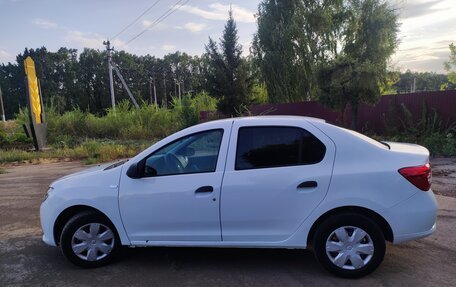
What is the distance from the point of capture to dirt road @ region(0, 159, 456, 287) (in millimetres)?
4234

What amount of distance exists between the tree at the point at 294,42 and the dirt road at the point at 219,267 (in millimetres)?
20237

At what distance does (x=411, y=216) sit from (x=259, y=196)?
1518mm

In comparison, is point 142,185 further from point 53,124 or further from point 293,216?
point 53,124

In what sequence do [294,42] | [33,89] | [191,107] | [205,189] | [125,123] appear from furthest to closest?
1. [125,123]
2. [191,107]
3. [294,42]
4. [33,89]
5. [205,189]

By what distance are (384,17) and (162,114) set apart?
1625cm

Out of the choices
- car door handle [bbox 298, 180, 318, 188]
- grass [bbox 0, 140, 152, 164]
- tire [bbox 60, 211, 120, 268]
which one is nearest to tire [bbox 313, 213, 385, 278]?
car door handle [bbox 298, 180, 318, 188]

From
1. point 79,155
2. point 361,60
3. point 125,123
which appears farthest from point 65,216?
point 125,123

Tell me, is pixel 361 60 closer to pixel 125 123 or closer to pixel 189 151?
pixel 189 151

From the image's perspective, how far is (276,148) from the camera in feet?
14.5

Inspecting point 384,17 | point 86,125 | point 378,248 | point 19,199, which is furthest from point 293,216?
point 86,125

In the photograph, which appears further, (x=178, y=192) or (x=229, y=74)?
(x=229, y=74)

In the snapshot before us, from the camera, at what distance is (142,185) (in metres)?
4.53

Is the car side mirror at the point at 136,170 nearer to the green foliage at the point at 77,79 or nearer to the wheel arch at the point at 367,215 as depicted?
the wheel arch at the point at 367,215

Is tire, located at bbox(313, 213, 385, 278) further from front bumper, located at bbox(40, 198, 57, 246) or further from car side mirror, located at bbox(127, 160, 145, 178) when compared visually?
front bumper, located at bbox(40, 198, 57, 246)
